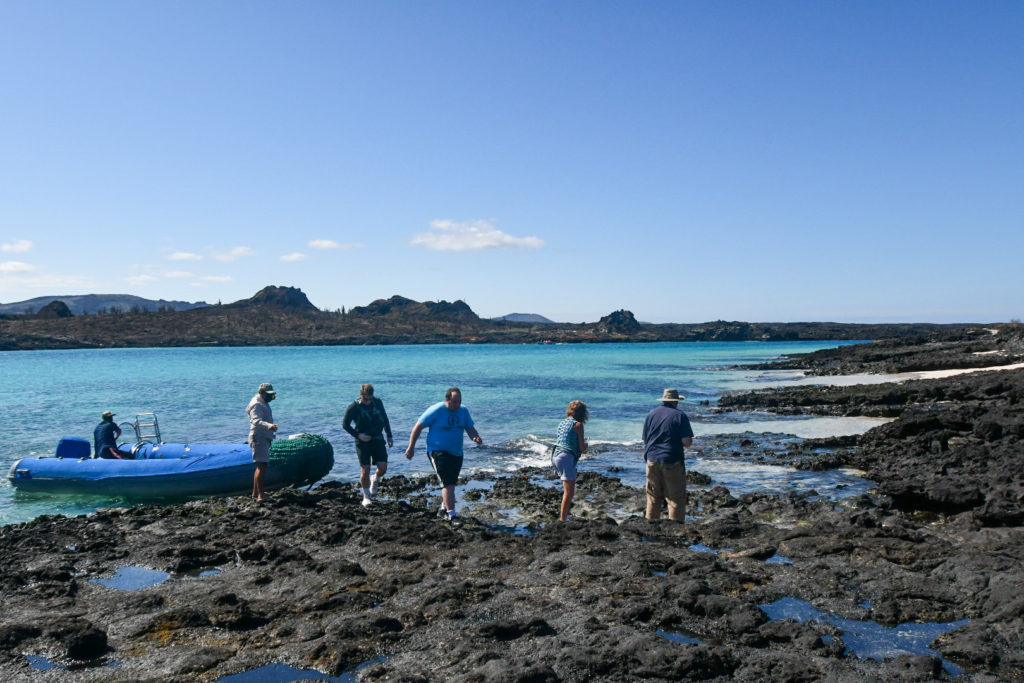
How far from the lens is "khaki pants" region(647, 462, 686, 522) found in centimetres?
934

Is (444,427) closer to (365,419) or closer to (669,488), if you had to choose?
(365,419)

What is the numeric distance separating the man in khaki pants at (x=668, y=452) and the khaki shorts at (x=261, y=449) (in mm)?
6277

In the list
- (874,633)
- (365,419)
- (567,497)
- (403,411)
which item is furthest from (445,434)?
(403,411)

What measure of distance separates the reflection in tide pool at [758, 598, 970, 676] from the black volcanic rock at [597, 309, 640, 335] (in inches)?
6893

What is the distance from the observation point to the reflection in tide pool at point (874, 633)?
17.6 feet

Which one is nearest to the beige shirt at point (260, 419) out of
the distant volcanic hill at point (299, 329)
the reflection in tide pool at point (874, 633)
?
the reflection in tide pool at point (874, 633)

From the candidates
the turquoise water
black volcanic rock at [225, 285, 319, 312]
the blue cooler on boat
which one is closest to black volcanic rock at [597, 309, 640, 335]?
black volcanic rock at [225, 285, 319, 312]

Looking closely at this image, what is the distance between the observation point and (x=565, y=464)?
31.4 feet

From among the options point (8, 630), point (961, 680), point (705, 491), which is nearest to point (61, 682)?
point (8, 630)

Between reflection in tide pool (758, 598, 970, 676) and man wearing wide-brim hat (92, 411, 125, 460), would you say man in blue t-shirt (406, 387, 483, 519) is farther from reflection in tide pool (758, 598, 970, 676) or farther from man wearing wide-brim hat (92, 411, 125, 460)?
man wearing wide-brim hat (92, 411, 125, 460)

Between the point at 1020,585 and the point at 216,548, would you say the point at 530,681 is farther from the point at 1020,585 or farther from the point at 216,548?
the point at 216,548

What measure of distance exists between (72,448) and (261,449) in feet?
22.6

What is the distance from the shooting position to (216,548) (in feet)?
28.3

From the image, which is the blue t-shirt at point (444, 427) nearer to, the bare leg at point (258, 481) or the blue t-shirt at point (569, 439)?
the blue t-shirt at point (569, 439)
